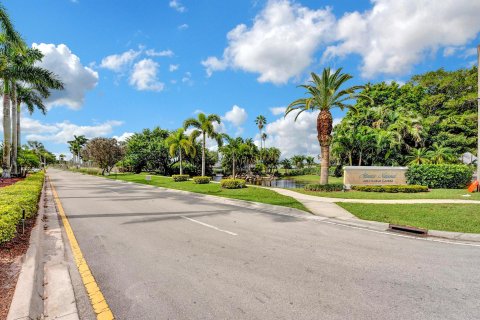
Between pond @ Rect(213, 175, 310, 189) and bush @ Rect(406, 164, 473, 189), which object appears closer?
bush @ Rect(406, 164, 473, 189)

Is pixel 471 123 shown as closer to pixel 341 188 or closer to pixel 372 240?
pixel 341 188

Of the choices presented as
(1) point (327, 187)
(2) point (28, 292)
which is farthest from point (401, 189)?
(2) point (28, 292)

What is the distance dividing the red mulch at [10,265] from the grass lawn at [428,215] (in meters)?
9.91

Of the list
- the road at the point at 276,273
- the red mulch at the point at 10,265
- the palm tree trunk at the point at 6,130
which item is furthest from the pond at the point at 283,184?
the palm tree trunk at the point at 6,130

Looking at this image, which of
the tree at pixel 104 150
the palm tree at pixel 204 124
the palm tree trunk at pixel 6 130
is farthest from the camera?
the tree at pixel 104 150

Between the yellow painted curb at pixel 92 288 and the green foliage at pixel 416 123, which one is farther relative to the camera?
the green foliage at pixel 416 123

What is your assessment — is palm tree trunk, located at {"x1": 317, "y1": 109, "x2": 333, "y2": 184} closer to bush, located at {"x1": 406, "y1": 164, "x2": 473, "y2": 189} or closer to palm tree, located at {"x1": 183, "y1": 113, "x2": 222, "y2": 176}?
bush, located at {"x1": 406, "y1": 164, "x2": 473, "y2": 189}

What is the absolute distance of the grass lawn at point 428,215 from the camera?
8281mm

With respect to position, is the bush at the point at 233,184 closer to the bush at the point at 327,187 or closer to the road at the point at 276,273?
the bush at the point at 327,187

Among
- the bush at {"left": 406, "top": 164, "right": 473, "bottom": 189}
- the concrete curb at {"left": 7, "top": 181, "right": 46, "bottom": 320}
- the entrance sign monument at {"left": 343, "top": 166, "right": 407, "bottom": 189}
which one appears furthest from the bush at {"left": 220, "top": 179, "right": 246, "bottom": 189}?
the concrete curb at {"left": 7, "top": 181, "right": 46, "bottom": 320}

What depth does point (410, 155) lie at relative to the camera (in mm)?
31750

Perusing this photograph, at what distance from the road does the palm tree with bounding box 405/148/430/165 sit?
2664 cm

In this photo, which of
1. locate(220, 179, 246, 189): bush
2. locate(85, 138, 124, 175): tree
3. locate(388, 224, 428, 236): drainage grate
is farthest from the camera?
locate(85, 138, 124, 175): tree

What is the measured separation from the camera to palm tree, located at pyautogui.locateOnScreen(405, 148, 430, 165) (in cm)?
2870
